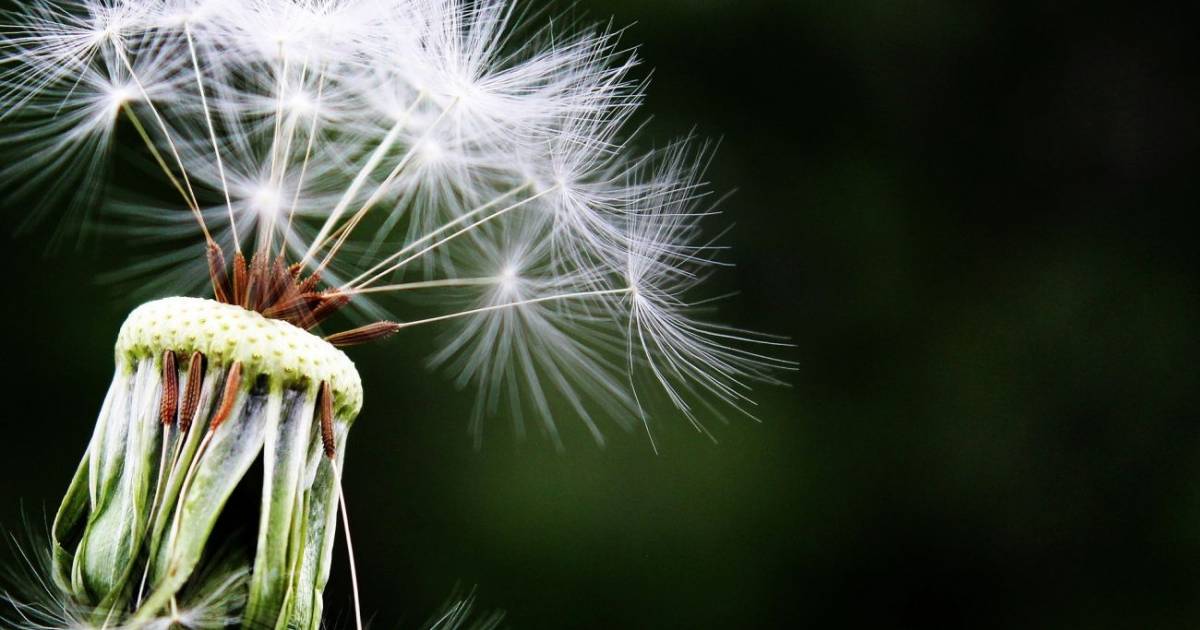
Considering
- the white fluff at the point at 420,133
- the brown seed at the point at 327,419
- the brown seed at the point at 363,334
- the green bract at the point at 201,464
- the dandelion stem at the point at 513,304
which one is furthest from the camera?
the white fluff at the point at 420,133

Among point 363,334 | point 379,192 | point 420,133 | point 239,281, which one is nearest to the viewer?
point 239,281

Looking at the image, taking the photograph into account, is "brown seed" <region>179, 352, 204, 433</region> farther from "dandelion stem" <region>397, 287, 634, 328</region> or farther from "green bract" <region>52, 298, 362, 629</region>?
"dandelion stem" <region>397, 287, 634, 328</region>

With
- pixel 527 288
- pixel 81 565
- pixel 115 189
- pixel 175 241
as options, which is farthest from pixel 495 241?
pixel 175 241

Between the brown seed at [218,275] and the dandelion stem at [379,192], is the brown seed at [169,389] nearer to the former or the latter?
the brown seed at [218,275]

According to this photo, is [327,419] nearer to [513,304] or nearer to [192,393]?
[192,393]

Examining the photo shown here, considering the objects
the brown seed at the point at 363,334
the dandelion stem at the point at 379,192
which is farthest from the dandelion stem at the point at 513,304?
the dandelion stem at the point at 379,192

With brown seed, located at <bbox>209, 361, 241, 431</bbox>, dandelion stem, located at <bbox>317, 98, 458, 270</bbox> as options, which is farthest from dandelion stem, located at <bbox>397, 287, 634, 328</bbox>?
brown seed, located at <bbox>209, 361, 241, 431</bbox>

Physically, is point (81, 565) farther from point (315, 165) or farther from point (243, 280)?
point (315, 165)

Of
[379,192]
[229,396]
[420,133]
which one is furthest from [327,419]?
[420,133]
